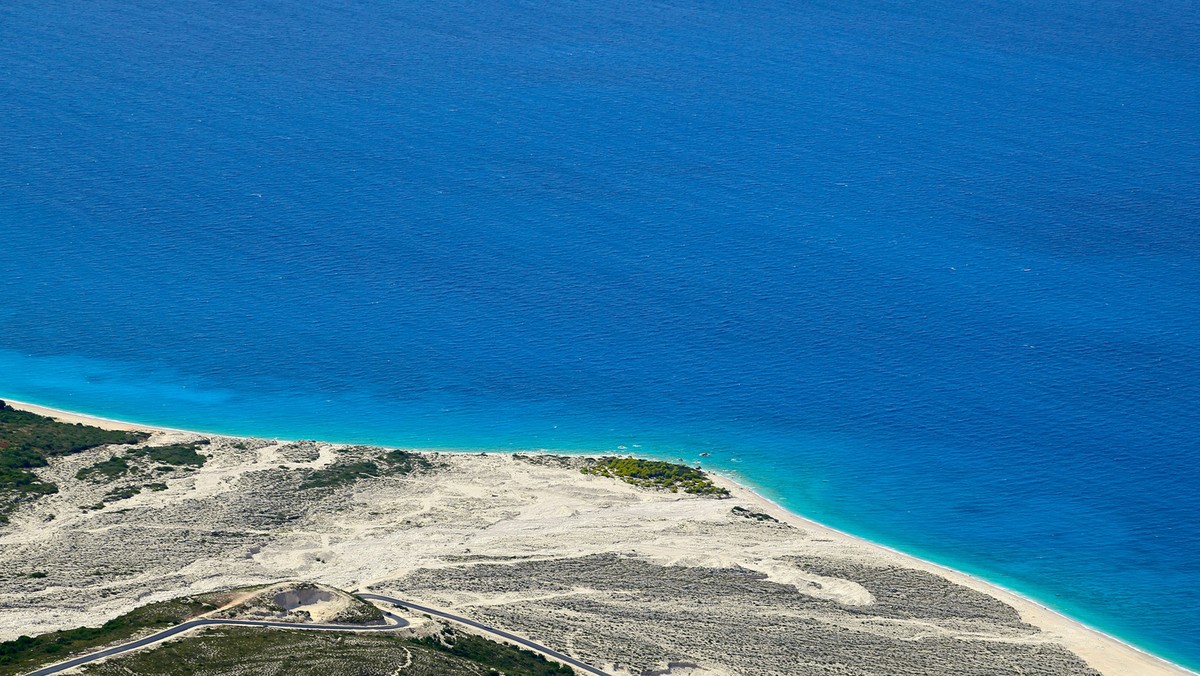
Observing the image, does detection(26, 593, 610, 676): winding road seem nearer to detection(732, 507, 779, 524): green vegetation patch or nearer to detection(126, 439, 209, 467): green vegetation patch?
detection(126, 439, 209, 467): green vegetation patch

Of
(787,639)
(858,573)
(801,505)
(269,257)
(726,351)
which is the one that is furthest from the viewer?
(269,257)

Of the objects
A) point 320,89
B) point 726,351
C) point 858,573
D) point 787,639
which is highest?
point 320,89

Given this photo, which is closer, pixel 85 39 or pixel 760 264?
pixel 760 264

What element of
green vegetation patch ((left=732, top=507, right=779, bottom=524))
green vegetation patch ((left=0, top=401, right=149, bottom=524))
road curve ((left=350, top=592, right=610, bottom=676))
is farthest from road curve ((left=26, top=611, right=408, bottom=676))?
green vegetation patch ((left=732, top=507, right=779, bottom=524))

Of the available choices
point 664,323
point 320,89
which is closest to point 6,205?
point 320,89

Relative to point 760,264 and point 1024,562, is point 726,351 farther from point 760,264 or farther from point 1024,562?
point 1024,562

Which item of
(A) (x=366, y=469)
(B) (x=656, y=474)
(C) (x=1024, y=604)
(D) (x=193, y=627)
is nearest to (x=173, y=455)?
(A) (x=366, y=469)
